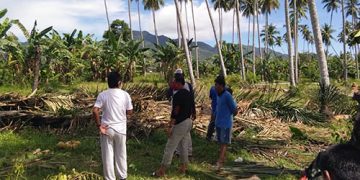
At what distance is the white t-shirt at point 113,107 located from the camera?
621 cm

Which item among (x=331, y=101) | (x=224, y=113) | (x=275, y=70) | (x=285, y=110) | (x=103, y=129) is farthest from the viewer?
(x=275, y=70)

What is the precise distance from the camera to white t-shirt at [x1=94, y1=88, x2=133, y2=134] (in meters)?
6.21

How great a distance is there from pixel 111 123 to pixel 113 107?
0.23 metres

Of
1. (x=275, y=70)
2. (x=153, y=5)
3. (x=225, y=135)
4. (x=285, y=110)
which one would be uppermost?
(x=153, y=5)

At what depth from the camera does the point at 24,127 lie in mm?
10492

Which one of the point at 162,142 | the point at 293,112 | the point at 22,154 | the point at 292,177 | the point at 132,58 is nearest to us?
the point at 292,177

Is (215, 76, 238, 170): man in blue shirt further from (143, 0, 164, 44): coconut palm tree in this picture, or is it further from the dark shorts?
(143, 0, 164, 44): coconut palm tree

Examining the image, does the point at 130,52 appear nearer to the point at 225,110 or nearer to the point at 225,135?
the point at 225,110

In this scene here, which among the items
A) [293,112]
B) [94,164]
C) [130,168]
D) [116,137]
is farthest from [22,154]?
[293,112]

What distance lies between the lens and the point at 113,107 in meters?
6.22

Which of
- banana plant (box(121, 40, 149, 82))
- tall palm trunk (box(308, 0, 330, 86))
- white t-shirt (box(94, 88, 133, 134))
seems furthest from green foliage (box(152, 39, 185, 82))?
white t-shirt (box(94, 88, 133, 134))

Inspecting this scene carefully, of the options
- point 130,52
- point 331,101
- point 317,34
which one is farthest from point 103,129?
point 130,52

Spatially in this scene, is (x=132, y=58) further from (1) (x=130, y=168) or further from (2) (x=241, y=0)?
(2) (x=241, y=0)

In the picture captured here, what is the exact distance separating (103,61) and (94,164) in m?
21.4
